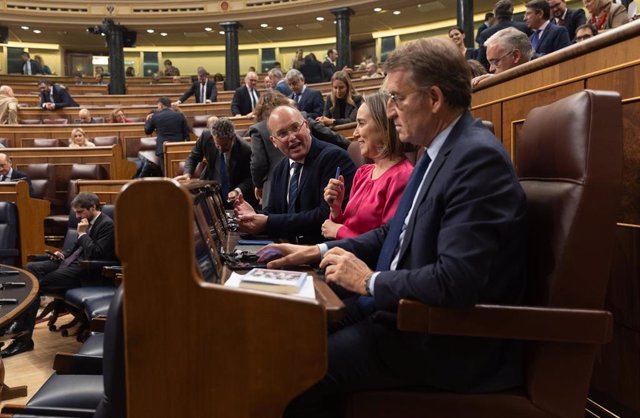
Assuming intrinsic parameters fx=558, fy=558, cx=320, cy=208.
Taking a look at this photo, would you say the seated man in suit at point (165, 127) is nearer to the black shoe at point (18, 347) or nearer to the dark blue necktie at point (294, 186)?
the black shoe at point (18, 347)

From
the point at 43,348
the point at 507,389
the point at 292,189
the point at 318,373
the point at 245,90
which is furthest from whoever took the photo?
the point at 245,90

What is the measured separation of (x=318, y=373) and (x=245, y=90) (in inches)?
208

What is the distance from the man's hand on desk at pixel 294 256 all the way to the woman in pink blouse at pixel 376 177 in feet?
0.82

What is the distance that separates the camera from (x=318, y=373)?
86 cm

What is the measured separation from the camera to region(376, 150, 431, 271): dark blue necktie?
3.68 ft

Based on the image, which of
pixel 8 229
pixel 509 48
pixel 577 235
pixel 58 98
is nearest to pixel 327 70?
pixel 58 98

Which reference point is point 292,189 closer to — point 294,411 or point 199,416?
point 294,411

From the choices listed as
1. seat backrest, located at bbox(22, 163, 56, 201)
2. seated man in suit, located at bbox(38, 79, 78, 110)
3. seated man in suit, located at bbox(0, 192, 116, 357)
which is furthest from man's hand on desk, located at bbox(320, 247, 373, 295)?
seated man in suit, located at bbox(38, 79, 78, 110)

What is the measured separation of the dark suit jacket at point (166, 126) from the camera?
5.36 meters

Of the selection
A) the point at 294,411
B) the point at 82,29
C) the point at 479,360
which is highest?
the point at 82,29

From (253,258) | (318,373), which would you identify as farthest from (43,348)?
(318,373)

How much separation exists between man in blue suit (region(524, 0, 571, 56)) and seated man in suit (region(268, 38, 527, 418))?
2.19 metres

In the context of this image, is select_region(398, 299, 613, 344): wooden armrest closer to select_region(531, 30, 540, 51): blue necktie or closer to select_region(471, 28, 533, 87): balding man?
select_region(471, 28, 533, 87): balding man

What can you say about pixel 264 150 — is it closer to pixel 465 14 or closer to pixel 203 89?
pixel 203 89
